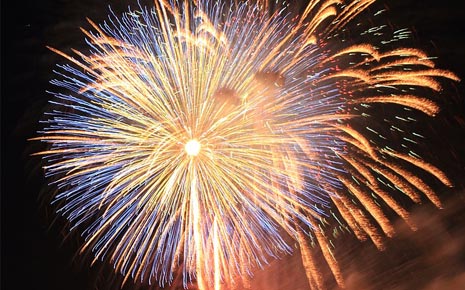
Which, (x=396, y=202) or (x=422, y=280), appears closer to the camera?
(x=396, y=202)

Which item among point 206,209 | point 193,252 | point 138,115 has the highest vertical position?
point 138,115

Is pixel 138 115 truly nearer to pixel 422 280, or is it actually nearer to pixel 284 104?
pixel 284 104

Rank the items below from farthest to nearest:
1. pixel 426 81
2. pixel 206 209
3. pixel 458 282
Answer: pixel 458 282, pixel 206 209, pixel 426 81

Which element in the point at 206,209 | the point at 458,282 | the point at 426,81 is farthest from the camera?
the point at 458,282

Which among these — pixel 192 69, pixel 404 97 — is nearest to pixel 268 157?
pixel 192 69

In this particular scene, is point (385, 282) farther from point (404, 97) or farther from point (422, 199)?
point (404, 97)

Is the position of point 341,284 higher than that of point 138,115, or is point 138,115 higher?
point 138,115
